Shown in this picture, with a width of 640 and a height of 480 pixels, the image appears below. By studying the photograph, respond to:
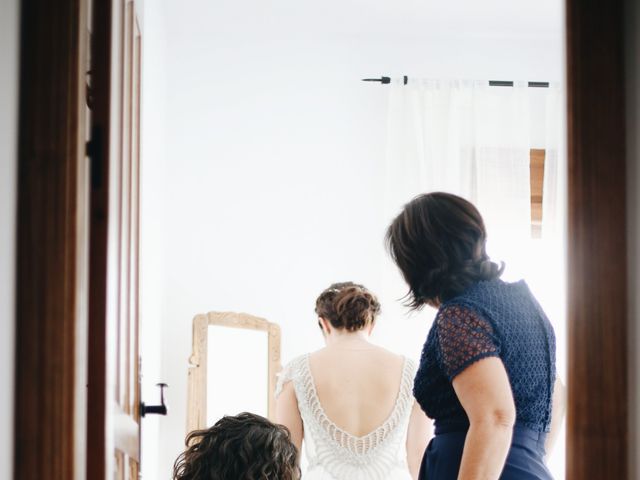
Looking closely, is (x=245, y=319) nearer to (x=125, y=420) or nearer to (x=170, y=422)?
(x=170, y=422)

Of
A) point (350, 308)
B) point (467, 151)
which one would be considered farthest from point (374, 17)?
point (350, 308)

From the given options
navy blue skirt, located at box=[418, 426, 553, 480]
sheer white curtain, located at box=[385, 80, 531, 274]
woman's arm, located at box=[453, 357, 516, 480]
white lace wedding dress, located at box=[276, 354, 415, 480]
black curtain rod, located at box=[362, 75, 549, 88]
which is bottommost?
white lace wedding dress, located at box=[276, 354, 415, 480]

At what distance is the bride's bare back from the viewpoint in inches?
110

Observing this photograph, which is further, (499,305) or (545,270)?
(545,270)

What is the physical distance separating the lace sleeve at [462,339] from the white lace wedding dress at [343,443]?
1125 mm

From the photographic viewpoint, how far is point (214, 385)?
12.3 ft

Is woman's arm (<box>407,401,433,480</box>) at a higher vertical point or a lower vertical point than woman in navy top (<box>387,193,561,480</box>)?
lower

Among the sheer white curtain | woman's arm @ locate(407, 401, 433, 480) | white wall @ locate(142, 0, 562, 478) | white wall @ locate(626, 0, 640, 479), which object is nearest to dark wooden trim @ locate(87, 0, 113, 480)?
white wall @ locate(626, 0, 640, 479)

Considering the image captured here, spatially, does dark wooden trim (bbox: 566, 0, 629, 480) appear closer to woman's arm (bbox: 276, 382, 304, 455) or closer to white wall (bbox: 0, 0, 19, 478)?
white wall (bbox: 0, 0, 19, 478)

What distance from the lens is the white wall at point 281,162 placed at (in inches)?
160

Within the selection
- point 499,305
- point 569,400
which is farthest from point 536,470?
A: point 569,400

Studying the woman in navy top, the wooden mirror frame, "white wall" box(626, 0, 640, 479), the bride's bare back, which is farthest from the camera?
the wooden mirror frame

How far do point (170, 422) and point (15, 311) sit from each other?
9.56 ft

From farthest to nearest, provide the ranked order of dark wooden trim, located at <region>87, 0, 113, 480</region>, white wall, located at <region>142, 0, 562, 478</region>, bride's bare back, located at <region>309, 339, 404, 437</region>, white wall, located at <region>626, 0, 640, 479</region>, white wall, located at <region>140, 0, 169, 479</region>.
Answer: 1. white wall, located at <region>142, 0, 562, 478</region>
2. white wall, located at <region>140, 0, 169, 479</region>
3. bride's bare back, located at <region>309, 339, 404, 437</region>
4. dark wooden trim, located at <region>87, 0, 113, 480</region>
5. white wall, located at <region>626, 0, 640, 479</region>
